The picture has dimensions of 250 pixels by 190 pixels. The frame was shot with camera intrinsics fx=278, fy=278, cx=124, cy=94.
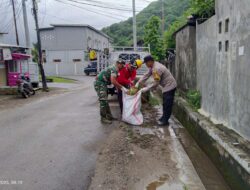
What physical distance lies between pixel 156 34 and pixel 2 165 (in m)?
24.1

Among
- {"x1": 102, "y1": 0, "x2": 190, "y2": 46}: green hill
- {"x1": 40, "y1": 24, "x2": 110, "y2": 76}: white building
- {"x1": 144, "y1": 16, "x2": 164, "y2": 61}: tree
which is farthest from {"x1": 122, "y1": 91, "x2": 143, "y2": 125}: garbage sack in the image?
{"x1": 40, "y1": 24, "x2": 110, "y2": 76}: white building

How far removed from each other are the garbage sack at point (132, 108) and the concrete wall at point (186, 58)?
2.09 meters

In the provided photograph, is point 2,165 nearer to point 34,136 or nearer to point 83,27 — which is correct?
point 34,136

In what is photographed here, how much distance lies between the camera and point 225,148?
171 inches

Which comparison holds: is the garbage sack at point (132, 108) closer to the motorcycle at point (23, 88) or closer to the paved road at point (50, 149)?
the paved road at point (50, 149)

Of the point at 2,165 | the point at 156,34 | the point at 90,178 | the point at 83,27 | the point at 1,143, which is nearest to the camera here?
the point at 90,178

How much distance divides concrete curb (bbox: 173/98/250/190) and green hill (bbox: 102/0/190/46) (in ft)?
49.5

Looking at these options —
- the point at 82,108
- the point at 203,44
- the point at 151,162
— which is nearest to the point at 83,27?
the point at 82,108

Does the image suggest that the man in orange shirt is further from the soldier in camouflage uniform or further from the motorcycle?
the motorcycle

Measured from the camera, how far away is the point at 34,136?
6297 millimetres

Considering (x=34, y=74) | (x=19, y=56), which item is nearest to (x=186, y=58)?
(x=19, y=56)

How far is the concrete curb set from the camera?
370 centimetres

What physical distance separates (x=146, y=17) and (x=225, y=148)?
4606cm

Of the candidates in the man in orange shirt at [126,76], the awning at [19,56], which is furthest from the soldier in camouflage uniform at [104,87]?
the awning at [19,56]
